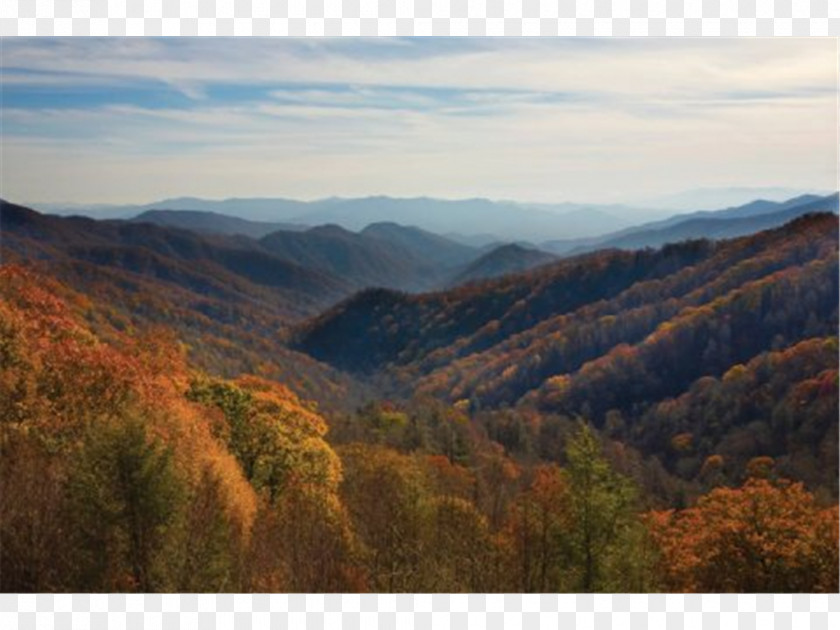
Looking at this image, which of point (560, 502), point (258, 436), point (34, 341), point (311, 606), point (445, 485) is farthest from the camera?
point (445, 485)

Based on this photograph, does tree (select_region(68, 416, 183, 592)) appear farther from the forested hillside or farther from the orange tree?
the forested hillside

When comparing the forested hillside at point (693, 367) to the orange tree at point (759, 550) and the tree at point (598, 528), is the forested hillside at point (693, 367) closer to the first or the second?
the orange tree at point (759, 550)

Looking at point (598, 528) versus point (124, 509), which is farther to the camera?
point (598, 528)

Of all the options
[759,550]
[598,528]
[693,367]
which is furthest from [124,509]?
[693,367]

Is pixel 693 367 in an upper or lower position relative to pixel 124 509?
→ lower

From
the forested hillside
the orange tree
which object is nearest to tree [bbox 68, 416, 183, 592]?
the orange tree

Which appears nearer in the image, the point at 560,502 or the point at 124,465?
the point at 124,465

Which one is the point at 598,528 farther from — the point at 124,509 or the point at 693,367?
the point at 693,367

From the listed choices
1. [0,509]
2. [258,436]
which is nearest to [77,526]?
[0,509]

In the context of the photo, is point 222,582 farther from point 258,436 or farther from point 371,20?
point 258,436

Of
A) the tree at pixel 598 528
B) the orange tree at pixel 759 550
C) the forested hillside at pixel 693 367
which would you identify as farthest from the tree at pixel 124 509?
the forested hillside at pixel 693 367

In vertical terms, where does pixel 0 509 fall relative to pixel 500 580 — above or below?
above
